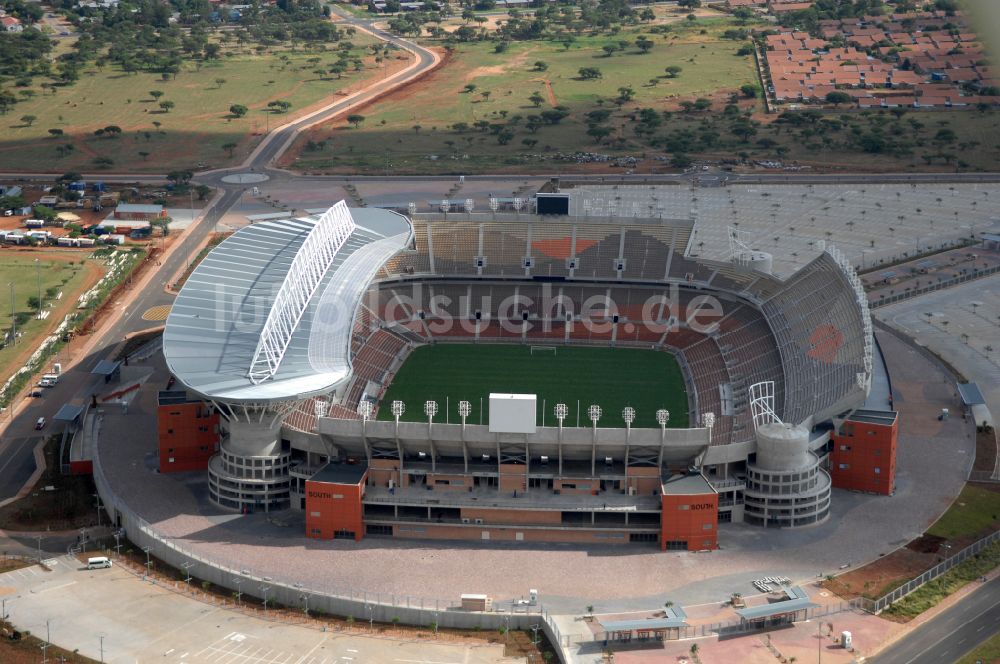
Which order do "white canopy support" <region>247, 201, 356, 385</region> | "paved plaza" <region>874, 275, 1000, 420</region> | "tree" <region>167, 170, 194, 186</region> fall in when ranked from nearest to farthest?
"white canopy support" <region>247, 201, 356, 385</region>, "paved plaza" <region>874, 275, 1000, 420</region>, "tree" <region>167, 170, 194, 186</region>

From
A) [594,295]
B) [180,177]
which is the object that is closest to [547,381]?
[594,295]

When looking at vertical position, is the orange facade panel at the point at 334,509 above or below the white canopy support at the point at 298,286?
below

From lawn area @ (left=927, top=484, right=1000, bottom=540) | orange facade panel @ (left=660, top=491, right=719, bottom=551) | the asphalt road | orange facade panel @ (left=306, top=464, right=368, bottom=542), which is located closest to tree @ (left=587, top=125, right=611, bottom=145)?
lawn area @ (left=927, top=484, right=1000, bottom=540)

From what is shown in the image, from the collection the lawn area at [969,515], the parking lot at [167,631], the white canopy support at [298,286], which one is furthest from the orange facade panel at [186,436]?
the lawn area at [969,515]

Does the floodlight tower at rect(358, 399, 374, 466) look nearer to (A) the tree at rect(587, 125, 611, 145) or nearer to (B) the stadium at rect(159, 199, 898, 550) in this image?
(B) the stadium at rect(159, 199, 898, 550)

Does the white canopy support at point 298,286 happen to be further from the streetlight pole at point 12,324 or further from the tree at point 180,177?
the tree at point 180,177
